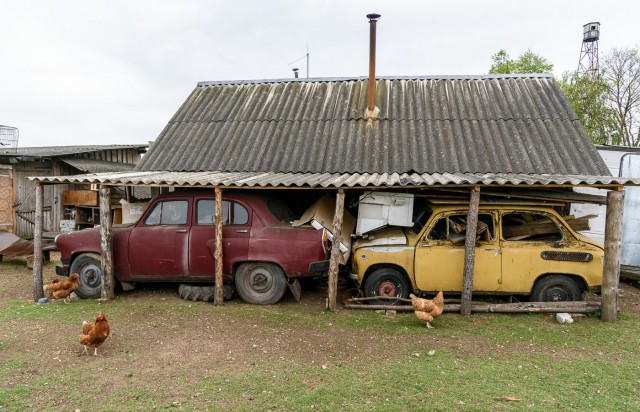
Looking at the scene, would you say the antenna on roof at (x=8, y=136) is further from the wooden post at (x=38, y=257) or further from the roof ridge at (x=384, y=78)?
the wooden post at (x=38, y=257)

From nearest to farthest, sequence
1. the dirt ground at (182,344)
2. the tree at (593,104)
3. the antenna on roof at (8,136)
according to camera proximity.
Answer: the dirt ground at (182,344) < the antenna on roof at (8,136) < the tree at (593,104)

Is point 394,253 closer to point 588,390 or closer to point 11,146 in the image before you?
point 588,390

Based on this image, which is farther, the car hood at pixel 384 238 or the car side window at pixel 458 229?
the car hood at pixel 384 238

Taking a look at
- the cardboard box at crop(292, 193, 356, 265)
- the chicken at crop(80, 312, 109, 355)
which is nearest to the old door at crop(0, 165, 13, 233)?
the chicken at crop(80, 312, 109, 355)

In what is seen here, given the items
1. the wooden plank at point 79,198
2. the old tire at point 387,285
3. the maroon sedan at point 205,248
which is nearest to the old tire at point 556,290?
the old tire at point 387,285

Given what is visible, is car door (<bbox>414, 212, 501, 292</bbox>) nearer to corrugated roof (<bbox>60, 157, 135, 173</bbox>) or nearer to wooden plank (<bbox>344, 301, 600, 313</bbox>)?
wooden plank (<bbox>344, 301, 600, 313</bbox>)

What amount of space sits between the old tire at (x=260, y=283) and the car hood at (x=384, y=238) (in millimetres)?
1431

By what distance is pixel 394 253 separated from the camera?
274 inches

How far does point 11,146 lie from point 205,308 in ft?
44.6

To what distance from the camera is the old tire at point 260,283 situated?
7.22 m

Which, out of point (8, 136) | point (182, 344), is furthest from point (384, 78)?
point (8, 136)

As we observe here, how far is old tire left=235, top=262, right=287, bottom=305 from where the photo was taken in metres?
7.22

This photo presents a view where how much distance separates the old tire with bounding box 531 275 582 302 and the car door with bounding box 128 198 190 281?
19.5 feet

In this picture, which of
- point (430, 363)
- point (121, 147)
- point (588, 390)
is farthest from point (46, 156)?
point (588, 390)
